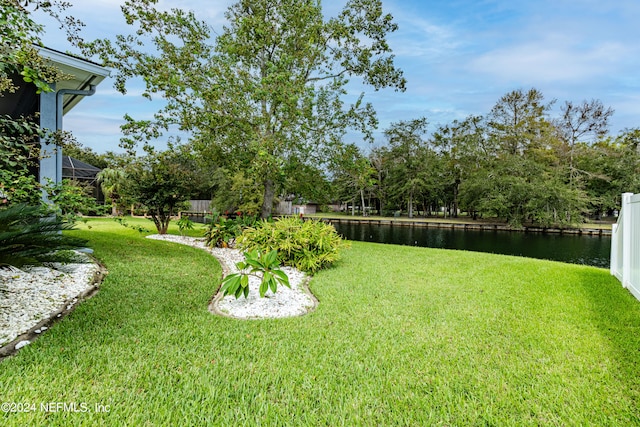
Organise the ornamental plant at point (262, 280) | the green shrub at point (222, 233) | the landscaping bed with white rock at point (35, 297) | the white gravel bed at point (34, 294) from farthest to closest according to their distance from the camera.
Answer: the green shrub at point (222, 233), the ornamental plant at point (262, 280), the white gravel bed at point (34, 294), the landscaping bed with white rock at point (35, 297)

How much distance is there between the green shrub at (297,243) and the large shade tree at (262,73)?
1.37 metres

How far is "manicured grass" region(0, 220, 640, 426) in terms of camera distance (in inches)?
68.7

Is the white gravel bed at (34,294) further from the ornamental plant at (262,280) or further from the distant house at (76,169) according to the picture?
the distant house at (76,169)

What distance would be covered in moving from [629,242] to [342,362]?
4.31 m

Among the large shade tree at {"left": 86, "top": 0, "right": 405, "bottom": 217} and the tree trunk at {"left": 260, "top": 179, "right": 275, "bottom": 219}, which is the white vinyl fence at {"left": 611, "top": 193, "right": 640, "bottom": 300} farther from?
the tree trunk at {"left": 260, "top": 179, "right": 275, "bottom": 219}

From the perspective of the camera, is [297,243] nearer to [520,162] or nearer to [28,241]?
[28,241]

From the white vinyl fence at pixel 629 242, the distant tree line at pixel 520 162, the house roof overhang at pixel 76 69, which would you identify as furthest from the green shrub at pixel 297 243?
the distant tree line at pixel 520 162

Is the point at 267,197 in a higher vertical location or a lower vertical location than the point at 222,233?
higher

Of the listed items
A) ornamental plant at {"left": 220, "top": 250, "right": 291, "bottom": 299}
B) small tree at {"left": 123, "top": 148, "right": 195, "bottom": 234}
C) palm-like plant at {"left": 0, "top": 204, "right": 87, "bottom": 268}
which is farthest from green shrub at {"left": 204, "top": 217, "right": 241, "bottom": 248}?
palm-like plant at {"left": 0, "top": 204, "right": 87, "bottom": 268}

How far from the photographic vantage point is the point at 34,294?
318 cm

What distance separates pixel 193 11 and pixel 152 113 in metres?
2.82

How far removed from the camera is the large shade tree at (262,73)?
6789 mm

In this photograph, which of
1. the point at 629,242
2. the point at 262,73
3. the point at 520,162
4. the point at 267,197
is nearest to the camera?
the point at 629,242

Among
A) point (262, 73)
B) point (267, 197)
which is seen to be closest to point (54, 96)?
point (262, 73)
